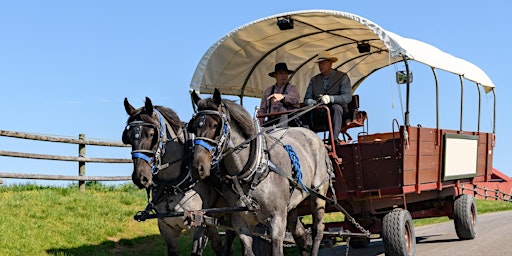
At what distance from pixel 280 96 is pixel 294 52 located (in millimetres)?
2546

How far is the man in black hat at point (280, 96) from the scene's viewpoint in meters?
9.30

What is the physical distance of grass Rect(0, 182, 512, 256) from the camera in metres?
10.8

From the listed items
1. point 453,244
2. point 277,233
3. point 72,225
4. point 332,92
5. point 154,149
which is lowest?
point 453,244

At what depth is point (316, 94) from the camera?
9.97 metres

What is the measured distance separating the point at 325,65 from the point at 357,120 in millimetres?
925

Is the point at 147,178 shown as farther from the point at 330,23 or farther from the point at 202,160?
the point at 330,23

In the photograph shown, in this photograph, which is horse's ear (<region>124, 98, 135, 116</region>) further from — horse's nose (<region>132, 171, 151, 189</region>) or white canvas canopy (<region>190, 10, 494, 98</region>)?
white canvas canopy (<region>190, 10, 494, 98</region>)

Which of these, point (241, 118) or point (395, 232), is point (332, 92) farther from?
point (241, 118)

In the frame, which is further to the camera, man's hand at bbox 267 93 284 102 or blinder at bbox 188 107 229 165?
man's hand at bbox 267 93 284 102

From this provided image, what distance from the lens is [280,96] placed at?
926 cm

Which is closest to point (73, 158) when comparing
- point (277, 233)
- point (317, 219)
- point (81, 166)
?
point (81, 166)

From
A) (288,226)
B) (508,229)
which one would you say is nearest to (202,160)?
(288,226)

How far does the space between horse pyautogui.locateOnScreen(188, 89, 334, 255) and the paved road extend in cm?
410

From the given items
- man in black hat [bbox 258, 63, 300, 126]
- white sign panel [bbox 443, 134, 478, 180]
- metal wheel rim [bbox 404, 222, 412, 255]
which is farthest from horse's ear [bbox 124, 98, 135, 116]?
white sign panel [bbox 443, 134, 478, 180]
